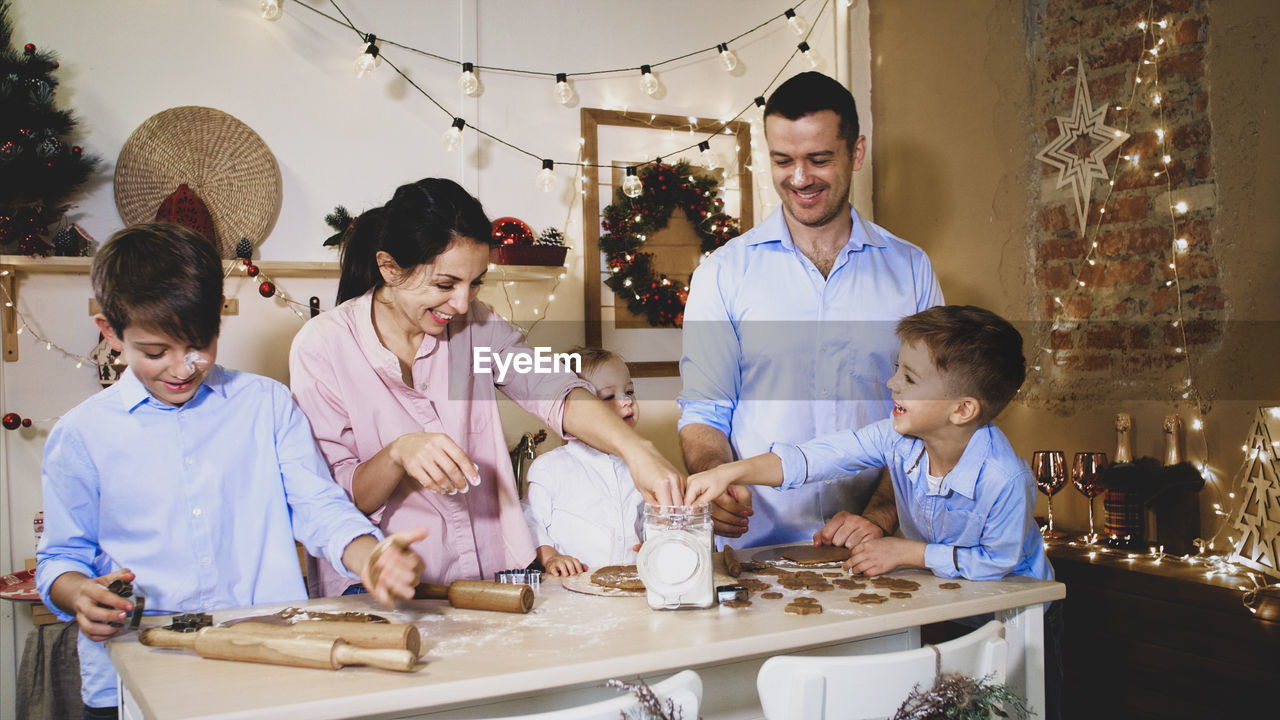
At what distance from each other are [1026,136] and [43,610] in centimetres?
333

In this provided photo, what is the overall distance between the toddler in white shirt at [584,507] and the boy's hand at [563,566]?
145 millimetres

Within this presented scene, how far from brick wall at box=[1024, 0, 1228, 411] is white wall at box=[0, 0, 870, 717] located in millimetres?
947


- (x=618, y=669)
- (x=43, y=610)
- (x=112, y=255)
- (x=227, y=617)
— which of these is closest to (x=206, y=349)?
(x=112, y=255)

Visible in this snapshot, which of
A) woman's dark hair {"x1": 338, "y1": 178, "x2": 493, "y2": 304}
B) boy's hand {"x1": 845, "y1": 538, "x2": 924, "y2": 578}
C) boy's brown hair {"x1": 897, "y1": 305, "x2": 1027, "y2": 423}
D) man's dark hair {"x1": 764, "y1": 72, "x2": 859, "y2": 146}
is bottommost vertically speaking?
boy's hand {"x1": 845, "y1": 538, "x2": 924, "y2": 578}

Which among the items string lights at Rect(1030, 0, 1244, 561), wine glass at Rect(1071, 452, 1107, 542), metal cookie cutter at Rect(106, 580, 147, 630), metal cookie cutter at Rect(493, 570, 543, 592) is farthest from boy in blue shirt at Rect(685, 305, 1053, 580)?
string lights at Rect(1030, 0, 1244, 561)

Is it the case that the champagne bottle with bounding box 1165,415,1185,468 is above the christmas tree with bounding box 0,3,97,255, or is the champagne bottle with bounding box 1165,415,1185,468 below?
below

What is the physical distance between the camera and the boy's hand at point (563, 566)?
6.78 ft

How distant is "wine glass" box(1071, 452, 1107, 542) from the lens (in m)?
2.58

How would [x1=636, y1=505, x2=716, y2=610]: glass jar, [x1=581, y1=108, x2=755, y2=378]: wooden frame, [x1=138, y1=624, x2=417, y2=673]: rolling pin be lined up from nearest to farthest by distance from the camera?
[x1=138, y1=624, x2=417, y2=673]: rolling pin → [x1=636, y1=505, x2=716, y2=610]: glass jar → [x1=581, y1=108, x2=755, y2=378]: wooden frame

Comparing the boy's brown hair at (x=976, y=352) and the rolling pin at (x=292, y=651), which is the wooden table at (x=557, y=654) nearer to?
the rolling pin at (x=292, y=651)

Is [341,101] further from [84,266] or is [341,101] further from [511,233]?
[84,266]

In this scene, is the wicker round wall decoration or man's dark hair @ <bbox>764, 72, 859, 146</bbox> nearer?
man's dark hair @ <bbox>764, 72, 859, 146</bbox>

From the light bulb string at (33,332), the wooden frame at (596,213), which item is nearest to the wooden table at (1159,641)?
the wooden frame at (596,213)

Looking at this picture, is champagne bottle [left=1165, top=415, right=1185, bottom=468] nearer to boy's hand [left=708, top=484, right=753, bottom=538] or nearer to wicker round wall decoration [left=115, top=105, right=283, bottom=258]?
boy's hand [left=708, top=484, right=753, bottom=538]
